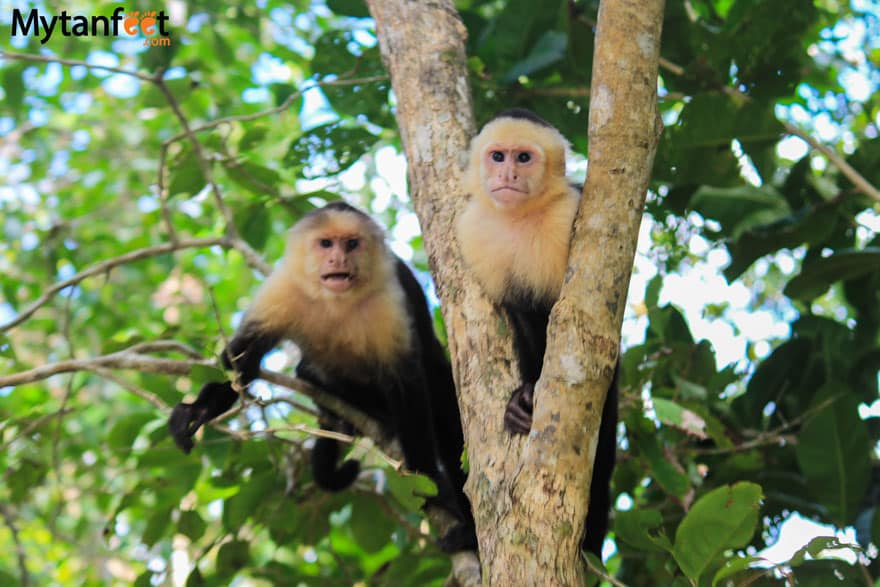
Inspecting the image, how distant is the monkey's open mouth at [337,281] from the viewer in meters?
3.53

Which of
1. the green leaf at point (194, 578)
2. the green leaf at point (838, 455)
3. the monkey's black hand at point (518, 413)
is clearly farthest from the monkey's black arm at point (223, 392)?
the green leaf at point (838, 455)

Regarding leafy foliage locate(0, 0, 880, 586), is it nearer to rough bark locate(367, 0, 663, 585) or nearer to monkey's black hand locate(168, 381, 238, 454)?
monkey's black hand locate(168, 381, 238, 454)

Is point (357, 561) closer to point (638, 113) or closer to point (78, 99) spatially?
point (638, 113)

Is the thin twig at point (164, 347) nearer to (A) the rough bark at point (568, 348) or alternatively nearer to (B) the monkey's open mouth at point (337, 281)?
(B) the monkey's open mouth at point (337, 281)

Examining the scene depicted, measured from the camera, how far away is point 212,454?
3.38 m

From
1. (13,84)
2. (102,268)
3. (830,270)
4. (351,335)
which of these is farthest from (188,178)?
(830,270)

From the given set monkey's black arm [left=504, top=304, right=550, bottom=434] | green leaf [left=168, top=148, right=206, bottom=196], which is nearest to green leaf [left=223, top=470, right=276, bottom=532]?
monkey's black arm [left=504, top=304, right=550, bottom=434]

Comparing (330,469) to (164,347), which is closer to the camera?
(164,347)

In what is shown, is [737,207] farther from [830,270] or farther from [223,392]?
[223,392]

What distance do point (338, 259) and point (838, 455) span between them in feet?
6.34

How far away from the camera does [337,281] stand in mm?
3541

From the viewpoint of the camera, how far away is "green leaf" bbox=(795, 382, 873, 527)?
307cm

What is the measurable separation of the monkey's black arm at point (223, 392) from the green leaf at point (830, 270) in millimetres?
2073

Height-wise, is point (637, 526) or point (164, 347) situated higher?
point (164, 347)
